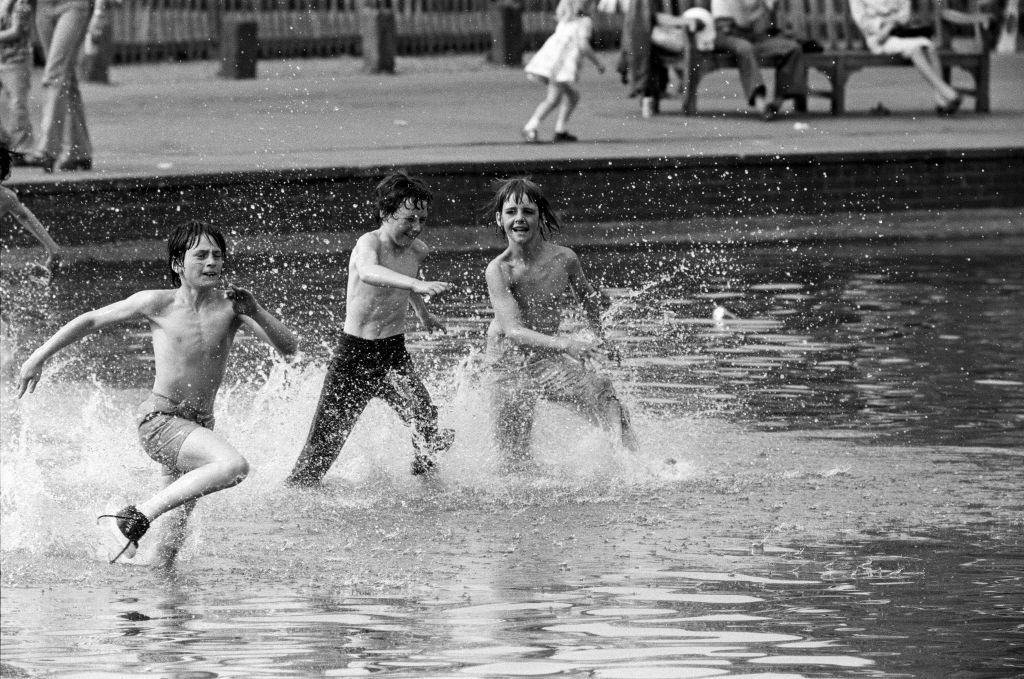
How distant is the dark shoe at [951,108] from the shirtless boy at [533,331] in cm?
1111

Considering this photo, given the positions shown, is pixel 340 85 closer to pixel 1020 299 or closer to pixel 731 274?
pixel 731 274

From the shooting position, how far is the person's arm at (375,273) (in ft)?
22.5

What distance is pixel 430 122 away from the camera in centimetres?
1719

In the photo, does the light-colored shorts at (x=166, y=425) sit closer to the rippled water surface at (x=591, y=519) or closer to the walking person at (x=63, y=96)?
the rippled water surface at (x=591, y=519)

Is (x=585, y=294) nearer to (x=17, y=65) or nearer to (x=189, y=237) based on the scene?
(x=189, y=237)

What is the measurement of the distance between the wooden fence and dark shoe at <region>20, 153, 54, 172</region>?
9.32 meters

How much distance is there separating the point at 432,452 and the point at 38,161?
722 cm

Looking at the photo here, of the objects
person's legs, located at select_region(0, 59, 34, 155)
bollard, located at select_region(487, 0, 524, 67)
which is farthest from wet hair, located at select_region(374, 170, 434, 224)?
bollard, located at select_region(487, 0, 524, 67)

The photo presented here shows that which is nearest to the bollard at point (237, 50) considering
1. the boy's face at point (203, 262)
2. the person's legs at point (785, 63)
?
the person's legs at point (785, 63)

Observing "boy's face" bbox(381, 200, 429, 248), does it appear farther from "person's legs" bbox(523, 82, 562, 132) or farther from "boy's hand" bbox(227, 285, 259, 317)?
"person's legs" bbox(523, 82, 562, 132)

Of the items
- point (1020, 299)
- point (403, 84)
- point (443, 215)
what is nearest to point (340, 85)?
point (403, 84)

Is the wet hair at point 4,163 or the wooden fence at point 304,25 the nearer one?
the wet hair at point 4,163

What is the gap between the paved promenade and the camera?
47.3ft

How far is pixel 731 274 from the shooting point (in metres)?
12.3
